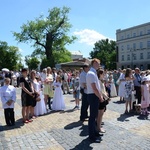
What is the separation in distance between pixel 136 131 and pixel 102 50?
3834 inches

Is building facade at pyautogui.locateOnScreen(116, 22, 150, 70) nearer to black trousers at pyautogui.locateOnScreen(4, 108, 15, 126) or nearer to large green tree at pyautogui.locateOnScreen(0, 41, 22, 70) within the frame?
large green tree at pyautogui.locateOnScreen(0, 41, 22, 70)

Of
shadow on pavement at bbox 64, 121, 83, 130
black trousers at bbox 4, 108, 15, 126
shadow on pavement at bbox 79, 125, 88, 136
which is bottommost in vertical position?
shadow on pavement at bbox 79, 125, 88, 136

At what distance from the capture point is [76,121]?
8188 mm

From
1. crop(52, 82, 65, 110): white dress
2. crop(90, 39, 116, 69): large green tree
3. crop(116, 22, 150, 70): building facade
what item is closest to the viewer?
crop(52, 82, 65, 110): white dress

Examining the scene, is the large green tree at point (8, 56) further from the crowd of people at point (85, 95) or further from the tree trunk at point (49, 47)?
the crowd of people at point (85, 95)

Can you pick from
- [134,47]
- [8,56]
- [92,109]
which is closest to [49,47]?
[8,56]

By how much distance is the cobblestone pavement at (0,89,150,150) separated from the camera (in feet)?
18.8

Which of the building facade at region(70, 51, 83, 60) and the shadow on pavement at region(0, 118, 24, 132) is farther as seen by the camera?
the building facade at region(70, 51, 83, 60)

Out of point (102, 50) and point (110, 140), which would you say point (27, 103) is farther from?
point (102, 50)

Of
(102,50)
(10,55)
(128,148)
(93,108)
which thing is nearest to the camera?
(128,148)

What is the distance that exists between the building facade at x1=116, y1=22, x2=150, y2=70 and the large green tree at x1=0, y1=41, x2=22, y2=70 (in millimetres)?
39283

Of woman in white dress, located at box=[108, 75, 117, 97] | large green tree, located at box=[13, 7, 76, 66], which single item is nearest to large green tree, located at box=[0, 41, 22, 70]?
large green tree, located at box=[13, 7, 76, 66]

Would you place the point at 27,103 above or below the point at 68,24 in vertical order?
below

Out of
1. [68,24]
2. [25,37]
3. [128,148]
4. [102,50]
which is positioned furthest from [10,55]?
[128,148]
